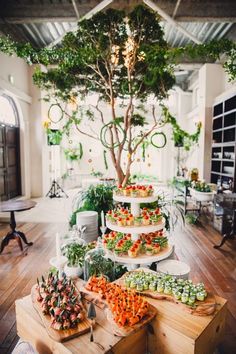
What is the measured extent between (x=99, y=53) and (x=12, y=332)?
3.15 meters

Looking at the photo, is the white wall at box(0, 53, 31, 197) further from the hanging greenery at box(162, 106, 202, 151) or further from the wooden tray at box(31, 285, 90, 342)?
the wooden tray at box(31, 285, 90, 342)

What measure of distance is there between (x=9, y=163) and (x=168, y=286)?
6.16 metres

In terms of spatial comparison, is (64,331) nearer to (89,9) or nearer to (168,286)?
(168,286)

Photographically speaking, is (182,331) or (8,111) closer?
(182,331)

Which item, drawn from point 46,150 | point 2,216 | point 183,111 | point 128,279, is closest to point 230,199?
point 128,279

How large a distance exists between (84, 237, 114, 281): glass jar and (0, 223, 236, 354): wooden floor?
821 millimetres

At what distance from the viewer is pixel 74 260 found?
2332 mm

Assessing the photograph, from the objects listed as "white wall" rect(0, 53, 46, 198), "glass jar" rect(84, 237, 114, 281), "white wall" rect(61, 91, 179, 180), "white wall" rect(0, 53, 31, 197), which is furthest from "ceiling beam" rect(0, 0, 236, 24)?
"glass jar" rect(84, 237, 114, 281)

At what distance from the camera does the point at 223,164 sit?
676cm

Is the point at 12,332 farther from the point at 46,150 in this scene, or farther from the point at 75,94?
the point at 46,150

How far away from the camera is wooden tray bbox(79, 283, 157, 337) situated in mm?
1525

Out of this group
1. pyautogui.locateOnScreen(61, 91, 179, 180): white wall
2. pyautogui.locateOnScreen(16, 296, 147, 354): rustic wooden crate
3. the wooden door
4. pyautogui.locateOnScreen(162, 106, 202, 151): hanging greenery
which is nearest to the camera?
pyautogui.locateOnScreen(16, 296, 147, 354): rustic wooden crate

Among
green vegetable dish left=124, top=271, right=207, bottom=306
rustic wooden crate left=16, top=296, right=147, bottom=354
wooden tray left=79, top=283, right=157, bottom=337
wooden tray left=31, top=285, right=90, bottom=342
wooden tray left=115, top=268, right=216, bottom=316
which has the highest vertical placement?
green vegetable dish left=124, top=271, right=207, bottom=306

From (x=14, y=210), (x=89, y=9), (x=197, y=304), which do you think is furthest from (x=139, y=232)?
(x=89, y=9)
